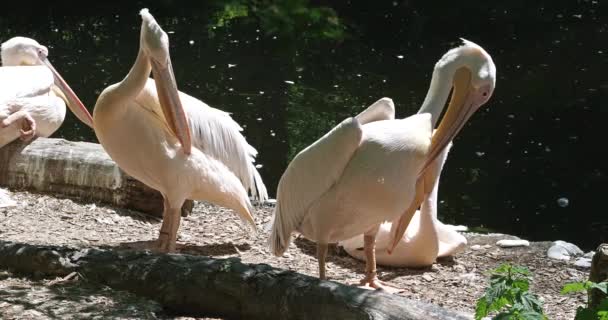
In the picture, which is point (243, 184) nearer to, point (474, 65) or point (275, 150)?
point (474, 65)

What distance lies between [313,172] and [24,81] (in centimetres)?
279

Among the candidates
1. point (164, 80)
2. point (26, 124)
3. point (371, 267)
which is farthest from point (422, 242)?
point (26, 124)

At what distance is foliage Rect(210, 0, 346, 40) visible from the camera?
1398cm

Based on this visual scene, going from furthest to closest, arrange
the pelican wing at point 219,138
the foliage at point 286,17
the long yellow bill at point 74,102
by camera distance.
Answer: the foliage at point 286,17
the long yellow bill at point 74,102
the pelican wing at point 219,138

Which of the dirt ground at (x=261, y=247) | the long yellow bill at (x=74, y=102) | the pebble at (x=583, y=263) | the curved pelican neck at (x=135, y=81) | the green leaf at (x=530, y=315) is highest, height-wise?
the curved pelican neck at (x=135, y=81)

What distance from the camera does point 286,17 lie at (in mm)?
14695

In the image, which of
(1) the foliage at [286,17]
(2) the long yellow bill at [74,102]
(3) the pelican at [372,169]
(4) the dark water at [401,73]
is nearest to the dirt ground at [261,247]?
(3) the pelican at [372,169]

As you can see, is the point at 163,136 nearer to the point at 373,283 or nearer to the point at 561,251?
the point at 373,283

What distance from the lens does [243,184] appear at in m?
5.64

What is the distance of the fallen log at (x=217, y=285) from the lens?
3475 millimetres

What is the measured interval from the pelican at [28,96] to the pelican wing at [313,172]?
219cm

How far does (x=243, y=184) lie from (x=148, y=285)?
6.14 feet

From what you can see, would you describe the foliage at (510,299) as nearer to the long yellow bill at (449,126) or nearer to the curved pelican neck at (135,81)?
the long yellow bill at (449,126)

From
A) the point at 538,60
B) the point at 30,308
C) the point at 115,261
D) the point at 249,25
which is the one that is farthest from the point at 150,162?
the point at 249,25
